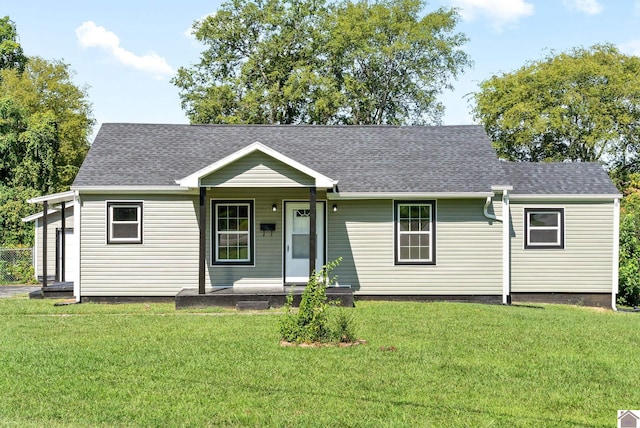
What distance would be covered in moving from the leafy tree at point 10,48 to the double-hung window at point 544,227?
38553 millimetres

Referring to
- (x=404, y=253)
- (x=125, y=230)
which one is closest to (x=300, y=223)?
(x=404, y=253)

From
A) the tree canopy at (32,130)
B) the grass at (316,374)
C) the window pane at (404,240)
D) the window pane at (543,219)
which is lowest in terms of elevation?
the grass at (316,374)

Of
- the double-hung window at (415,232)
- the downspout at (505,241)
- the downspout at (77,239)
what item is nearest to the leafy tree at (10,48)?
the downspout at (77,239)

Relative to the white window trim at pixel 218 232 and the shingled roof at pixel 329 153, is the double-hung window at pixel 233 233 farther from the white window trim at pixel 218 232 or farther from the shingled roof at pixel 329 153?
the shingled roof at pixel 329 153

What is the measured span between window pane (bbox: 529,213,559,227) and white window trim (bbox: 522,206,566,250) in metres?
Answer: 0.06

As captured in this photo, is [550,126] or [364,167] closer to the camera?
[364,167]

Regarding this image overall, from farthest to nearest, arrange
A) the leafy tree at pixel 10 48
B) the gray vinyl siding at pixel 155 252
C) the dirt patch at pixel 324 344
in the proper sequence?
the leafy tree at pixel 10 48
the gray vinyl siding at pixel 155 252
the dirt patch at pixel 324 344

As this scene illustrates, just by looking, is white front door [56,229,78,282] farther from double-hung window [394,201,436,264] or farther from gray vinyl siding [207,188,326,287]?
double-hung window [394,201,436,264]

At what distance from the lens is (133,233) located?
1734 cm

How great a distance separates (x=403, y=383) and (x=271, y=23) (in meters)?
32.4

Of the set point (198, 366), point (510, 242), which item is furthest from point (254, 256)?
point (198, 366)

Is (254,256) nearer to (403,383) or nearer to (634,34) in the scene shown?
(403,383)

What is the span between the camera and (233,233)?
1755cm

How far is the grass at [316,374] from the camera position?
680cm
